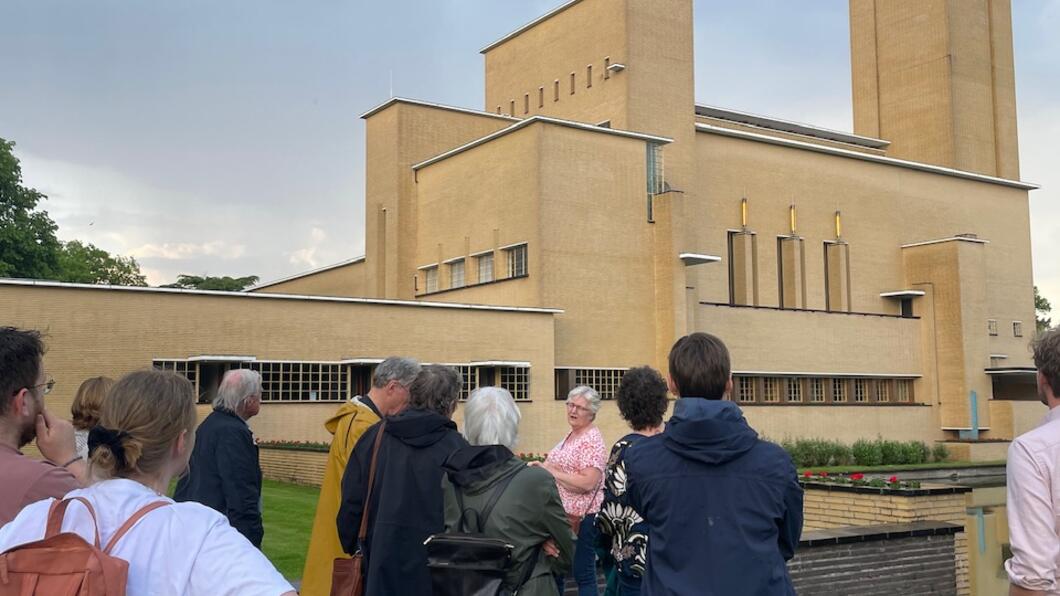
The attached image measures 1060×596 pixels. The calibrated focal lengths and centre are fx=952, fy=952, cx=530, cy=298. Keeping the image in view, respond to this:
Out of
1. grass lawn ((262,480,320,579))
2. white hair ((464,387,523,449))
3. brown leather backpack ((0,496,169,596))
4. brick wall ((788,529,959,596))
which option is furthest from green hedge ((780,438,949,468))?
brown leather backpack ((0,496,169,596))

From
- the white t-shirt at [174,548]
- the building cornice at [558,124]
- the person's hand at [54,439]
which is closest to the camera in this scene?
the white t-shirt at [174,548]

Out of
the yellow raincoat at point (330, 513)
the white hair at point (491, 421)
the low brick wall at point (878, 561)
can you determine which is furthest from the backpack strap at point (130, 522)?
the low brick wall at point (878, 561)

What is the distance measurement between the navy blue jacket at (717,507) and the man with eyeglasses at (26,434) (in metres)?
2.11

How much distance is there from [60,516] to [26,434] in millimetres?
1123

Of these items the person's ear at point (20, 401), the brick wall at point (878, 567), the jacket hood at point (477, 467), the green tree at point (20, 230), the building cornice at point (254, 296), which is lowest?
the brick wall at point (878, 567)

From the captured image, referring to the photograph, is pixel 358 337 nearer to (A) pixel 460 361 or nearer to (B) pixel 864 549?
(A) pixel 460 361

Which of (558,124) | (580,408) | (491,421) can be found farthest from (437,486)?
(558,124)

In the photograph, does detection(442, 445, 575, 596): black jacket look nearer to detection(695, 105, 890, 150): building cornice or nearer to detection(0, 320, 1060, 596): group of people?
detection(0, 320, 1060, 596): group of people

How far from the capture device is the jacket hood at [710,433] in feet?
12.1

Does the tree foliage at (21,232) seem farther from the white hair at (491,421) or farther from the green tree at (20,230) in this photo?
the white hair at (491,421)

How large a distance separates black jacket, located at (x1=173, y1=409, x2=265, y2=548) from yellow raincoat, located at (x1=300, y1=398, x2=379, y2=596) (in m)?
0.48

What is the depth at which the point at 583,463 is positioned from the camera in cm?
614

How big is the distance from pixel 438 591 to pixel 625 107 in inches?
1269

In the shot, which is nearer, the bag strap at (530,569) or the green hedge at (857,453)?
the bag strap at (530,569)
